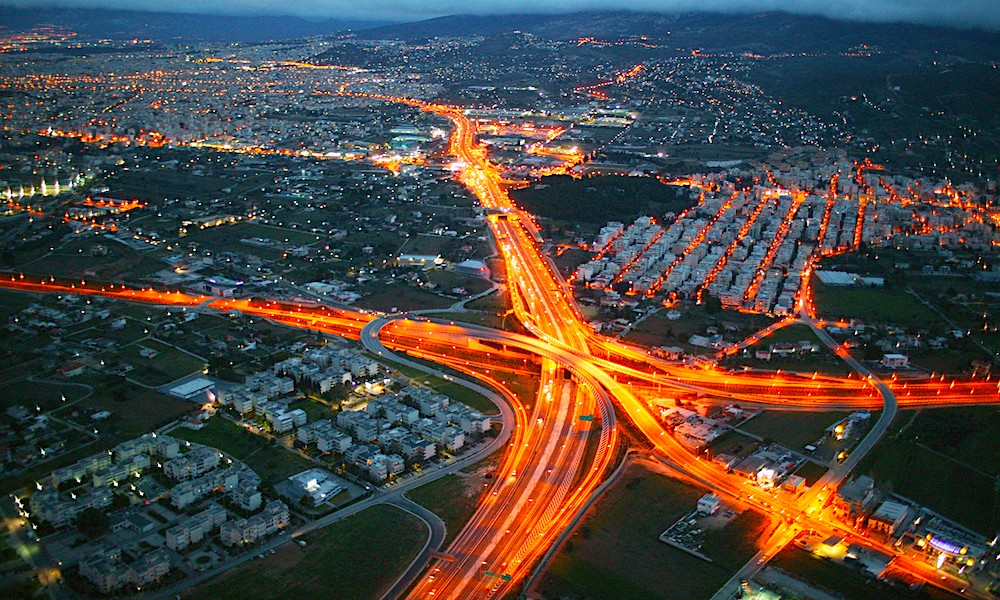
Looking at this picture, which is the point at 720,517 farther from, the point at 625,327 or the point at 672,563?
the point at 625,327

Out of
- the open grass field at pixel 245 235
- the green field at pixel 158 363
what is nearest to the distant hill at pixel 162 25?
the open grass field at pixel 245 235

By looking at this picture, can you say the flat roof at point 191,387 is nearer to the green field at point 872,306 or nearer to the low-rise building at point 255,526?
the low-rise building at point 255,526

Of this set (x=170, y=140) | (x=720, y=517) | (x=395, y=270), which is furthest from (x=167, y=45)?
(x=720, y=517)

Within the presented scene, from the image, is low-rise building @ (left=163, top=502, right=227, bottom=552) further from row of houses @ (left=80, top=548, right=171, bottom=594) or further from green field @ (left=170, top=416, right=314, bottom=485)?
green field @ (left=170, top=416, right=314, bottom=485)

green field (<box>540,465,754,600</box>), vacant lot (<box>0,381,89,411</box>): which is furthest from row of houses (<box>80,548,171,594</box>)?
vacant lot (<box>0,381,89,411</box>)

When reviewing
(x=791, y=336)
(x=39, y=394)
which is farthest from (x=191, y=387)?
(x=791, y=336)
